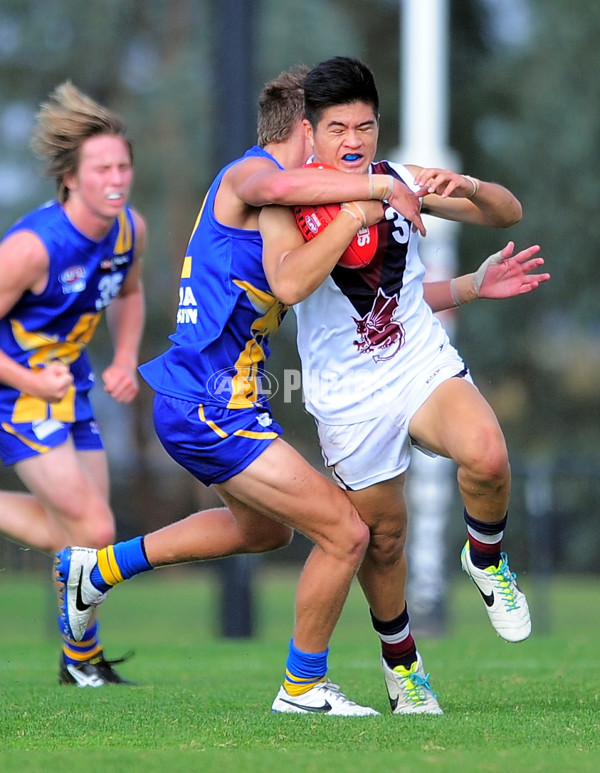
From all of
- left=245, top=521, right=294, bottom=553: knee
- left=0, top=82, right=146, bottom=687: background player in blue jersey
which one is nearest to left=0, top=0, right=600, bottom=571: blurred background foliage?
left=0, top=82, right=146, bottom=687: background player in blue jersey

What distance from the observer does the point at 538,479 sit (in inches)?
516

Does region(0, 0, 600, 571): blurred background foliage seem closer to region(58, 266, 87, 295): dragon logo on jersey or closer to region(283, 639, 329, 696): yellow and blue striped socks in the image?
region(58, 266, 87, 295): dragon logo on jersey

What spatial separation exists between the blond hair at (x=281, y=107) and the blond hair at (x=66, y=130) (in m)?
1.43

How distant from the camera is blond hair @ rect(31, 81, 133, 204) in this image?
20.9ft

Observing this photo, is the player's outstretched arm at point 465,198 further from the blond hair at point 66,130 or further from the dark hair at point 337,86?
the blond hair at point 66,130

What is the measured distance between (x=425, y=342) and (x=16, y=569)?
9.74m

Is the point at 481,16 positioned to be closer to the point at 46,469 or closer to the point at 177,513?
the point at 177,513

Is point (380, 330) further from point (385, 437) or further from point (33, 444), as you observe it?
point (33, 444)

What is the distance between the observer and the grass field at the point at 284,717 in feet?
13.1

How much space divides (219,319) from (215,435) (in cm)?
43

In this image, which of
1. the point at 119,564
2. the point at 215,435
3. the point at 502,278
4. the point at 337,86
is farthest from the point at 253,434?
the point at 337,86

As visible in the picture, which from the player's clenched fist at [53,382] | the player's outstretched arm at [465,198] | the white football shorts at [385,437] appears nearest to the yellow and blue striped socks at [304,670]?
the white football shorts at [385,437]

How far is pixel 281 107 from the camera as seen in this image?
16.8 feet

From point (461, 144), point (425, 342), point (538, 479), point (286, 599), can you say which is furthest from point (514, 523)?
point (461, 144)
